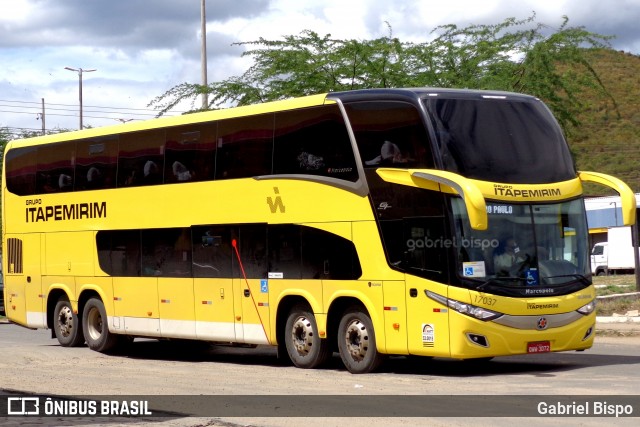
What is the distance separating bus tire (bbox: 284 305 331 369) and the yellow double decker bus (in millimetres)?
23

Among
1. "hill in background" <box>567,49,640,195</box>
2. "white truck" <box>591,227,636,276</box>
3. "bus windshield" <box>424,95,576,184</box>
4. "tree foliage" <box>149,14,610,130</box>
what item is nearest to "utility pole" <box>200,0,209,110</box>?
"tree foliage" <box>149,14,610,130</box>

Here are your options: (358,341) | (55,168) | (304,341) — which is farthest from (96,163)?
(358,341)

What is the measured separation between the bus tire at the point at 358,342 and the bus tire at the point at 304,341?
484 millimetres

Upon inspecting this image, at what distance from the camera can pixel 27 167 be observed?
2405 cm

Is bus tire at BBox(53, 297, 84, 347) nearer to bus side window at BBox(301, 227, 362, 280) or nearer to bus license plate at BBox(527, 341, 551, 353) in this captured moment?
bus side window at BBox(301, 227, 362, 280)

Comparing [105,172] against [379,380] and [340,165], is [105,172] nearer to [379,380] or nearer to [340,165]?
[340,165]

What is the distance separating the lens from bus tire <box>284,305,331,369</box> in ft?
58.0

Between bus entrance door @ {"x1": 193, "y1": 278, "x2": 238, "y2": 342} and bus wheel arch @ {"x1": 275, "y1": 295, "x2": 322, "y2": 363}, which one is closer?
bus wheel arch @ {"x1": 275, "y1": 295, "x2": 322, "y2": 363}

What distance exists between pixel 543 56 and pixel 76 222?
492 inches

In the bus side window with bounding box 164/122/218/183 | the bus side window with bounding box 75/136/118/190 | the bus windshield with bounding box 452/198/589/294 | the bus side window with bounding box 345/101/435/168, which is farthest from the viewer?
the bus side window with bounding box 75/136/118/190

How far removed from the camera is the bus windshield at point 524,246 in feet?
51.4

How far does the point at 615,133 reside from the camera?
334 feet

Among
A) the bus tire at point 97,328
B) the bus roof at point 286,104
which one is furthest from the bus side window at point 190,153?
the bus tire at point 97,328

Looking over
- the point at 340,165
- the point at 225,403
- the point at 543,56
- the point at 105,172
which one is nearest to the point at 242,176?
the point at 340,165
